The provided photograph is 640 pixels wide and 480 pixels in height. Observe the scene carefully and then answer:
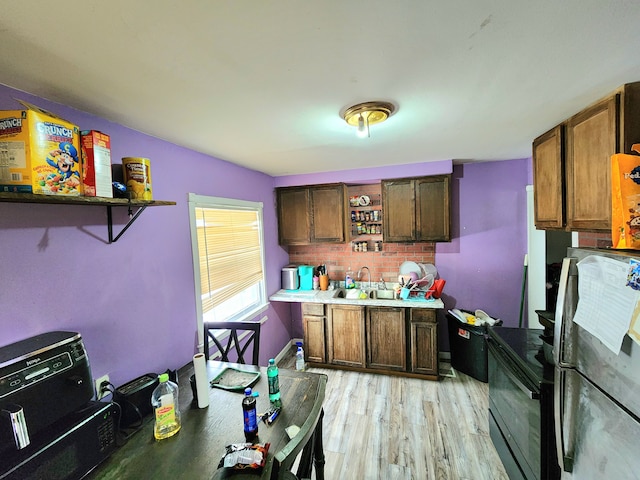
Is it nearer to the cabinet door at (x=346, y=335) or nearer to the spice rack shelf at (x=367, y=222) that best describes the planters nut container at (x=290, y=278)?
the cabinet door at (x=346, y=335)

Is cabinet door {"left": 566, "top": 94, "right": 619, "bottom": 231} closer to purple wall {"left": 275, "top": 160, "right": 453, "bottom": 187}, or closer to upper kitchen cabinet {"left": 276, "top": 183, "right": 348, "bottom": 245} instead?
purple wall {"left": 275, "top": 160, "right": 453, "bottom": 187}

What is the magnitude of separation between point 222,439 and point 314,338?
6.83ft

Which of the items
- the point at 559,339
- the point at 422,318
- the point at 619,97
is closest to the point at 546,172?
the point at 619,97

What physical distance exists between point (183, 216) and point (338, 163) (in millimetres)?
1595

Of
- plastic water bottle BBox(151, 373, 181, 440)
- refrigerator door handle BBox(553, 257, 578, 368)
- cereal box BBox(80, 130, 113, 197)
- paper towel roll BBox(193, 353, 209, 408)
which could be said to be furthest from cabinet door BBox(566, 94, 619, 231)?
cereal box BBox(80, 130, 113, 197)

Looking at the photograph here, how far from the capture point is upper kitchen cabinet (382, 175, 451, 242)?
2.96 metres

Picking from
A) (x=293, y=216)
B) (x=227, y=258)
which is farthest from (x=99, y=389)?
(x=293, y=216)

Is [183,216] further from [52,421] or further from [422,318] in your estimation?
[422,318]

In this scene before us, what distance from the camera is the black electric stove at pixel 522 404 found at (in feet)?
4.38

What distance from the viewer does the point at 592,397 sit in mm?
1017

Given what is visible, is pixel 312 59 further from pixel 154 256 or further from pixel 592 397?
pixel 592 397

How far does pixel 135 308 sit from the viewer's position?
1577 mm

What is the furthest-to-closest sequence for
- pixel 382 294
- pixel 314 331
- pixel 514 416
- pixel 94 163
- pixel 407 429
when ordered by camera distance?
pixel 382 294, pixel 314 331, pixel 407 429, pixel 514 416, pixel 94 163

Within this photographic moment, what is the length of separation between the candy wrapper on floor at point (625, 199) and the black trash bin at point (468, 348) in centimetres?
200
